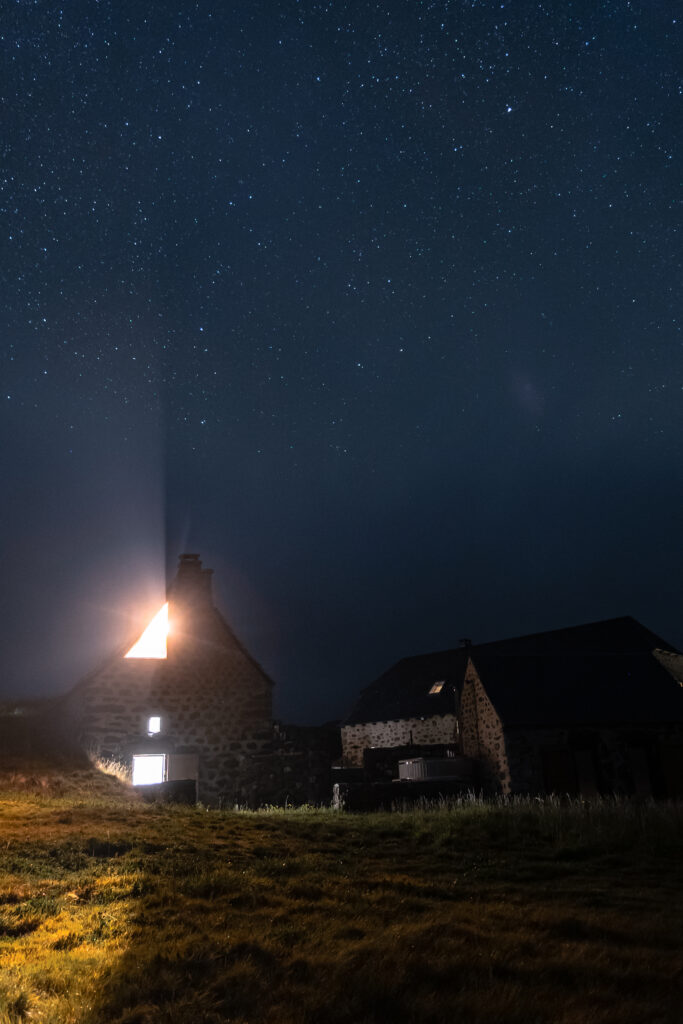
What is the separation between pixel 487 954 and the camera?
20.3 ft

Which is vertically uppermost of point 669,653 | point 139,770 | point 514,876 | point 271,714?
point 669,653

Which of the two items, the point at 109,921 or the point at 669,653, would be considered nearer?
the point at 109,921

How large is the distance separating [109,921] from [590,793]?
18659mm

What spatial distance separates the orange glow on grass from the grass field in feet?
32.4

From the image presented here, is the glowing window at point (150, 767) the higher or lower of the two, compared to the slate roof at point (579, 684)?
lower

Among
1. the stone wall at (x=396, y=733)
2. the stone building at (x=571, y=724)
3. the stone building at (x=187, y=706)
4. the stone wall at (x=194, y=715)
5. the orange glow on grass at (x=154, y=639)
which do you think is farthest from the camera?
the stone wall at (x=396, y=733)

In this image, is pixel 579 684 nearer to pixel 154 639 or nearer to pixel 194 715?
pixel 194 715

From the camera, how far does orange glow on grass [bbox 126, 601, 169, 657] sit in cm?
2403

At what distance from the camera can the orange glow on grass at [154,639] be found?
78.8 ft

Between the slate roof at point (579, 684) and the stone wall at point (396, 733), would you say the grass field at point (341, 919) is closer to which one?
the slate roof at point (579, 684)

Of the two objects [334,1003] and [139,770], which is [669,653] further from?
[334,1003]

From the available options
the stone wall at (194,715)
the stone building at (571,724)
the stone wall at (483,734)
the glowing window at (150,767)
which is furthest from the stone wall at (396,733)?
the glowing window at (150,767)

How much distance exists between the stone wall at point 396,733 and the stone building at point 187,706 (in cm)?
843

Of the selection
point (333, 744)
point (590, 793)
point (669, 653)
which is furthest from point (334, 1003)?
point (669, 653)
